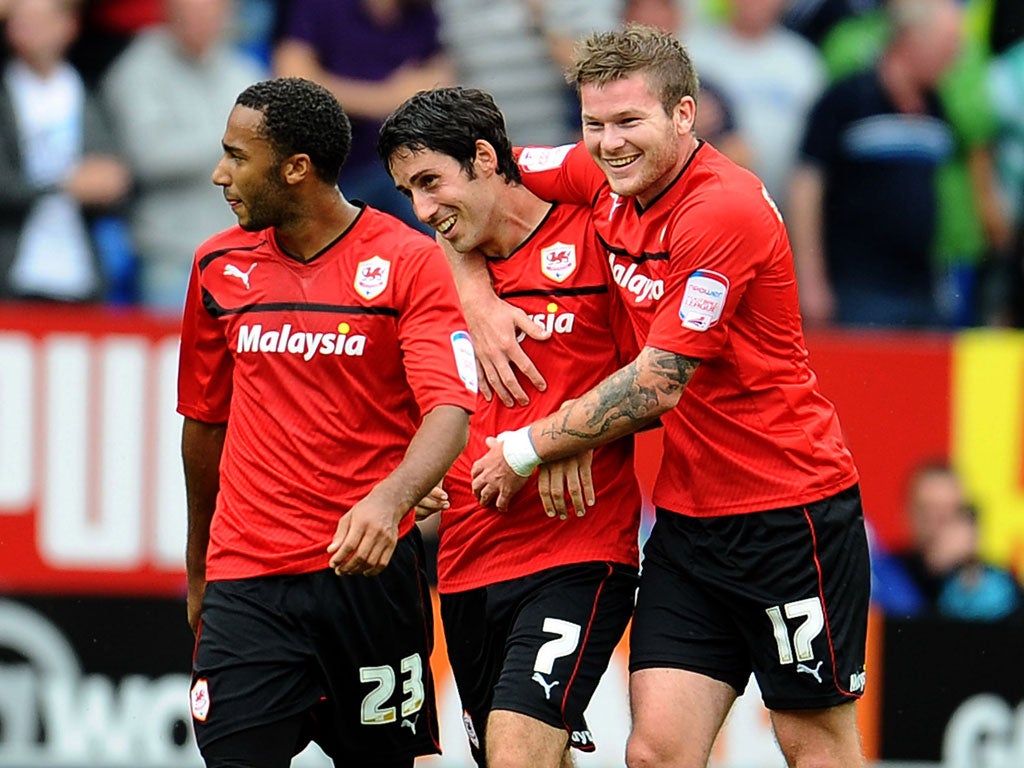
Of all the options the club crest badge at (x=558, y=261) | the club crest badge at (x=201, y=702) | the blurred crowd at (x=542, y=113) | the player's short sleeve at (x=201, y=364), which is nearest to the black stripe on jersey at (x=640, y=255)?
the club crest badge at (x=558, y=261)

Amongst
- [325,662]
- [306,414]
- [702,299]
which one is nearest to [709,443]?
[702,299]

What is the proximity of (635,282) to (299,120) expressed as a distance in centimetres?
111

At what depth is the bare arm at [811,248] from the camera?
10.0 meters

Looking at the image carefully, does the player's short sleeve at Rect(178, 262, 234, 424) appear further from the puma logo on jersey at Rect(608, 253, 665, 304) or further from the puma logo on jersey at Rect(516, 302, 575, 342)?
the puma logo on jersey at Rect(608, 253, 665, 304)

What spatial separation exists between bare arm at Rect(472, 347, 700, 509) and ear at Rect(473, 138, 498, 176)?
768mm

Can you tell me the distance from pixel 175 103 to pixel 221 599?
478 cm

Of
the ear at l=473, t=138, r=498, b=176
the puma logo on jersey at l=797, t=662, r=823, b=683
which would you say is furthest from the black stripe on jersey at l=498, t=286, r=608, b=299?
the puma logo on jersey at l=797, t=662, r=823, b=683

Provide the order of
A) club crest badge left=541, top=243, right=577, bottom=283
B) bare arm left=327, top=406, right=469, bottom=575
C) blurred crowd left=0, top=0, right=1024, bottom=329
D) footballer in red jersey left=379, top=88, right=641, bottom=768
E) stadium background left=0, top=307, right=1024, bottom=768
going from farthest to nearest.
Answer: blurred crowd left=0, top=0, right=1024, bottom=329 < stadium background left=0, top=307, right=1024, bottom=768 < club crest badge left=541, top=243, right=577, bottom=283 < footballer in red jersey left=379, top=88, right=641, bottom=768 < bare arm left=327, top=406, right=469, bottom=575

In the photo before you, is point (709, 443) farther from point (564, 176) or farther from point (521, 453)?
point (564, 176)

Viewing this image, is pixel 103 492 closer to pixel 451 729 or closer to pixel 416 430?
pixel 451 729

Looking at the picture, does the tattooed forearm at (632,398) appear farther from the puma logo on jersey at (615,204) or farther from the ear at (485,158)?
the ear at (485,158)

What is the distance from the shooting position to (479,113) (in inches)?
227

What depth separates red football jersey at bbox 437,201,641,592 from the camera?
584cm


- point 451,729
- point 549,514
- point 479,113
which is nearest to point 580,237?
point 479,113
